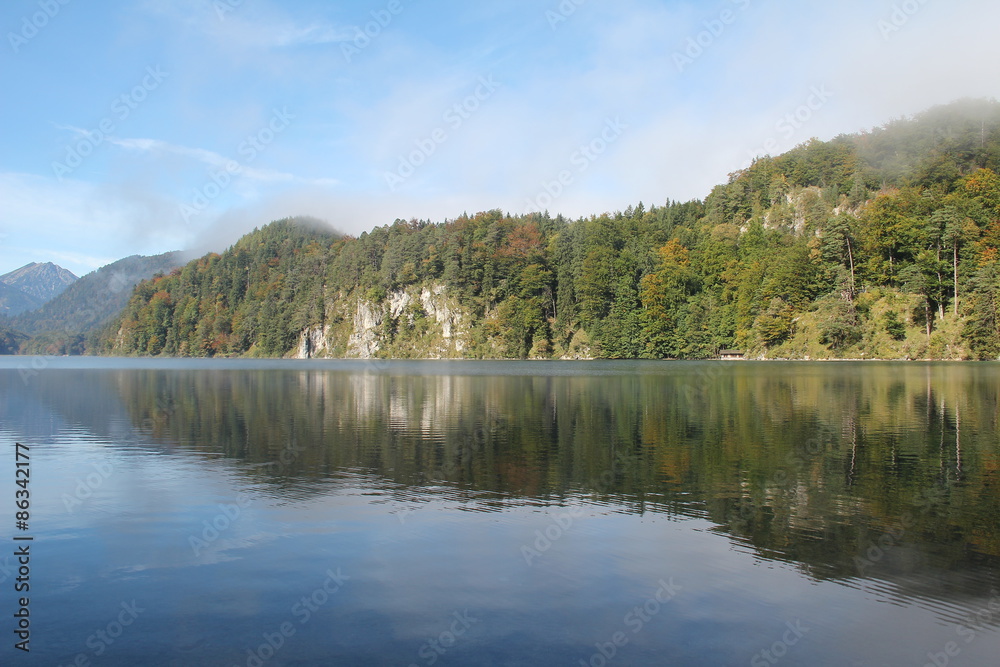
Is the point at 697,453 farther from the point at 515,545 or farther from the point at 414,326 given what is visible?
the point at 414,326

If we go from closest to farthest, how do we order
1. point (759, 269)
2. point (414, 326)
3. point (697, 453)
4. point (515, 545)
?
point (515, 545), point (697, 453), point (759, 269), point (414, 326)

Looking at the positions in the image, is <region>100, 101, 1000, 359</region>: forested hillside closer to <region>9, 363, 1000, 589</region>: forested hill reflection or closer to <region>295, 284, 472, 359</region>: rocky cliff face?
<region>295, 284, 472, 359</region>: rocky cliff face

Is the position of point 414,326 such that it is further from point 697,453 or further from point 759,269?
point 697,453

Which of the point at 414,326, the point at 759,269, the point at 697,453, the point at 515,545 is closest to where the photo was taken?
the point at 515,545

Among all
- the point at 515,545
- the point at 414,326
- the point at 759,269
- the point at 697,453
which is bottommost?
the point at 515,545

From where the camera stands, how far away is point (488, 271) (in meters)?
174

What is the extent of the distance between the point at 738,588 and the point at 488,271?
6412 inches

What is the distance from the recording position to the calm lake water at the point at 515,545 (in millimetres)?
10305

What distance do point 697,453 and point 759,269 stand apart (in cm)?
11720

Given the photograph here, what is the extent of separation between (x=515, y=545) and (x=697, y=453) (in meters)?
12.9

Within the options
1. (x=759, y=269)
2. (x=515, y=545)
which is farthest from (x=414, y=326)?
(x=515, y=545)

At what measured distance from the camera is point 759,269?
132625 mm

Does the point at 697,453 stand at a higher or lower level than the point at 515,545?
higher

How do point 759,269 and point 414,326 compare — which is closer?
point 759,269
